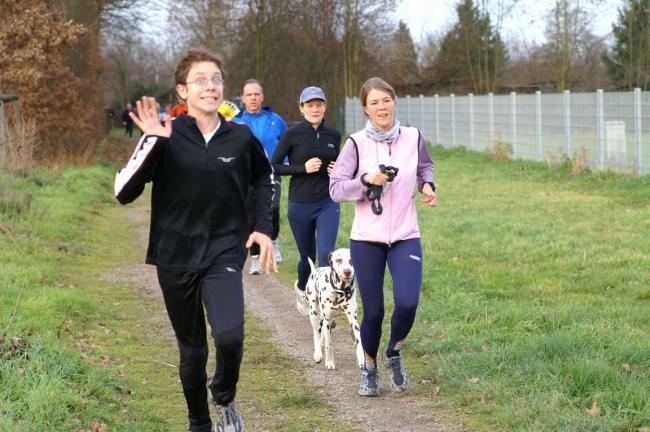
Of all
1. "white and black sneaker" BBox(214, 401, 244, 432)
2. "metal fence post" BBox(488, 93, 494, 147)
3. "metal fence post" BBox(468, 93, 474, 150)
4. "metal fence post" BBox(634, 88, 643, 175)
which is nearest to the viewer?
"white and black sneaker" BBox(214, 401, 244, 432)

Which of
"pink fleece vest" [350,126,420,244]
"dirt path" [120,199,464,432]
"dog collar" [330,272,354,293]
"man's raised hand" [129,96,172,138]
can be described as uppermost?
"man's raised hand" [129,96,172,138]

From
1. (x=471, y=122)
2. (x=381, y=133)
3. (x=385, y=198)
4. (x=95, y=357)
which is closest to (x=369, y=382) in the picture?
(x=385, y=198)

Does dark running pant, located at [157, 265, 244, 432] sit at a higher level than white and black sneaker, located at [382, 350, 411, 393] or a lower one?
higher

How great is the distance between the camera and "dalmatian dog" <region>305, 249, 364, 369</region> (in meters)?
7.29

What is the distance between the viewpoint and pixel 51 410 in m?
5.65

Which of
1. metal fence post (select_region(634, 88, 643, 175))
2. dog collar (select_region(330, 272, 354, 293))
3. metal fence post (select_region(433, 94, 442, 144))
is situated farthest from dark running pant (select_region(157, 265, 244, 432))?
metal fence post (select_region(433, 94, 442, 144))

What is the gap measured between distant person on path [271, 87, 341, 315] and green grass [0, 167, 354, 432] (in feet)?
3.16

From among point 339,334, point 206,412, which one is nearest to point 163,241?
point 206,412

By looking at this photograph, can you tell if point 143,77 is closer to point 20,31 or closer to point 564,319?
point 20,31

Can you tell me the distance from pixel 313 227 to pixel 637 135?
12.9 m

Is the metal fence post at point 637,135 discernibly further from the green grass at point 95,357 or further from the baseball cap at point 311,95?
the baseball cap at point 311,95

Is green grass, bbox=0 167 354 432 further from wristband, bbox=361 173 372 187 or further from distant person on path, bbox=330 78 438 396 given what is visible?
wristband, bbox=361 173 372 187

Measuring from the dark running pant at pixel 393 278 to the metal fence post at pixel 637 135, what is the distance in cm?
1458

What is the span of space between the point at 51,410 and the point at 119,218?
530 inches
